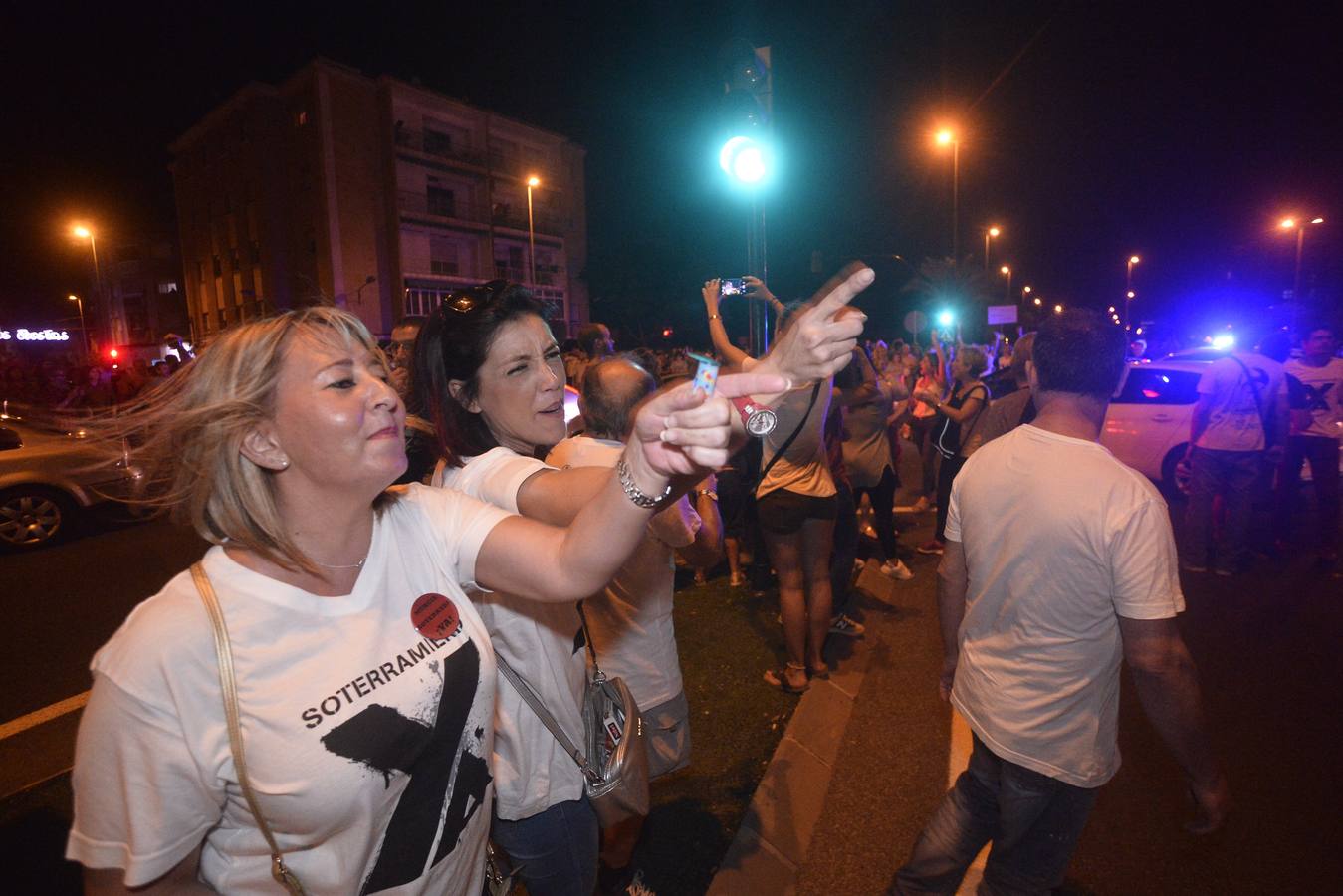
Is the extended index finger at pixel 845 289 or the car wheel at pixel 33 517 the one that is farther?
the car wheel at pixel 33 517

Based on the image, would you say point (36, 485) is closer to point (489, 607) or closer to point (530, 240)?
point (489, 607)

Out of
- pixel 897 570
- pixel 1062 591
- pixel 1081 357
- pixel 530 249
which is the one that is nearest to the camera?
pixel 1062 591

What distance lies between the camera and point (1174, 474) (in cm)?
877

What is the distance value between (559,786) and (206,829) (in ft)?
3.05

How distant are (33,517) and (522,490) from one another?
1001 cm

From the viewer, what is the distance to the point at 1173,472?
28.9 feet

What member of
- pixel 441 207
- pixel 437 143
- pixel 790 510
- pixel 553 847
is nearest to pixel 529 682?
pixel 553 847

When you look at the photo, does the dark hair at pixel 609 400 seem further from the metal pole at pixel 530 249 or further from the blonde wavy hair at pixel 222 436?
the metal pole at pixel 530 249

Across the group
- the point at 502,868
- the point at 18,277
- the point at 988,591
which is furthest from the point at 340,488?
the point at 18,277

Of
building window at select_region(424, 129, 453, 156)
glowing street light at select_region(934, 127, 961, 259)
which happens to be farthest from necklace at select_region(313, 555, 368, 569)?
building window at select_region(424, 129, 453, 156)

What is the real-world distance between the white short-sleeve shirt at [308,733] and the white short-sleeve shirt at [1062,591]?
5.84ft

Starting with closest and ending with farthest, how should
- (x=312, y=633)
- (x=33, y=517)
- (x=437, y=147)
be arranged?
(x=312, y=633), (x=33, y=517), (x=437, y=147)

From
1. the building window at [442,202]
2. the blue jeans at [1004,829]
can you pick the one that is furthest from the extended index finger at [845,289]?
the building window at [442,202]

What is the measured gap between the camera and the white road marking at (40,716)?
4.15 m
